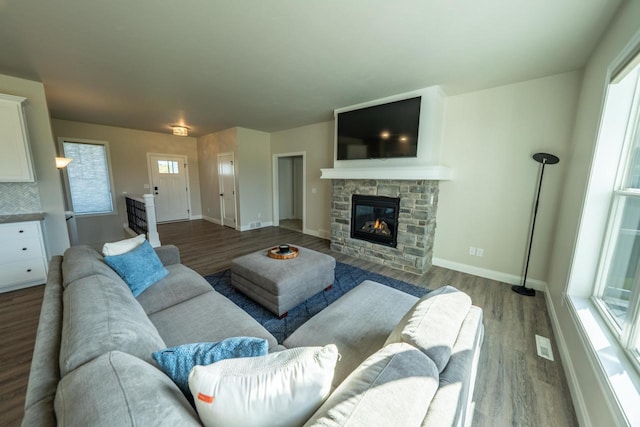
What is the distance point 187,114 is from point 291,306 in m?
4.14

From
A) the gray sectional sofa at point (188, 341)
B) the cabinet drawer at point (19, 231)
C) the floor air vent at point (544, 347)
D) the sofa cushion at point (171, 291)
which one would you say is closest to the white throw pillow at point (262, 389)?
the gray sectional sofa at point (188, 341)

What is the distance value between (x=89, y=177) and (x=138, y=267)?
5.44 meters

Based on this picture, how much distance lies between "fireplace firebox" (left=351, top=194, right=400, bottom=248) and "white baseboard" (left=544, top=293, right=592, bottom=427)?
1.84 meters

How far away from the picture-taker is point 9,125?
2723 millimetres

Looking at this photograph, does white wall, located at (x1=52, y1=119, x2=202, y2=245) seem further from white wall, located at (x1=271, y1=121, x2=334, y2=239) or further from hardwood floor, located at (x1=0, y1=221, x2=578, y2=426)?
white wall, located at (x1=271, y1=121, x2=334, y2=239)

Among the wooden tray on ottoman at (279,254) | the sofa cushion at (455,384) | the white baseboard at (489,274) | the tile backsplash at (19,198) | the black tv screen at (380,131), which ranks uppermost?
the black tv screen at (380,131)

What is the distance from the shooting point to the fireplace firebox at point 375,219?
3562mm

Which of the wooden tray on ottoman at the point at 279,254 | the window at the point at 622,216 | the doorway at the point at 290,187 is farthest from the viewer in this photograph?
the doorway at the point at 290,187

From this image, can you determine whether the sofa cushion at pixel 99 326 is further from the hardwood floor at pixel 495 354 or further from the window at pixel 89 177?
the window at pixel 89 177

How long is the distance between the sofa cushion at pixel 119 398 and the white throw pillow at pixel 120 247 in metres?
1.42

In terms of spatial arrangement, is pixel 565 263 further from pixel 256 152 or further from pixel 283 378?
pixel 256 152

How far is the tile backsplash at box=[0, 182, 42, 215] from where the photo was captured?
2.91m

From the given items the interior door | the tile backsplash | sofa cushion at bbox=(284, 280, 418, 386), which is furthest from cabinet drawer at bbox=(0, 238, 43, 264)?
sofa cushion at bbox=(284, 280, 418, 386)

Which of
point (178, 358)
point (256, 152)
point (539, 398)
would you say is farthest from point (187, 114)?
point (539, 398)
